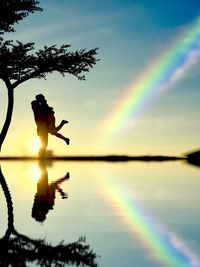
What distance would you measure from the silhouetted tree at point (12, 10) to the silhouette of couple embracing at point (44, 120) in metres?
8.34

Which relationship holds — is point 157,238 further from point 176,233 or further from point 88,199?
point 88,199

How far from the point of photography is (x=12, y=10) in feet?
104

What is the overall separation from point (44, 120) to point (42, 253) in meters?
20.2

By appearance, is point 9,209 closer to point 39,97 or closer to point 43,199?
point 43,199

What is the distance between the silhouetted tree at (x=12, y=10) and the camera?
31.6 metres

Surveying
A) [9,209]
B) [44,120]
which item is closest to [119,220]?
[9,209]

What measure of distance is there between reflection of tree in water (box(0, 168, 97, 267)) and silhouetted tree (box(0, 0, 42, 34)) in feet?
88.5

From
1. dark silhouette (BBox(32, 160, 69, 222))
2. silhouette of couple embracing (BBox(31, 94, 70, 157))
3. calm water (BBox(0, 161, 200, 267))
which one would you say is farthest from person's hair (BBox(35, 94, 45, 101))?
calm water (BBox(0, 161, 200, 267))

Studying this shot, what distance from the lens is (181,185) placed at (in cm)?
1349

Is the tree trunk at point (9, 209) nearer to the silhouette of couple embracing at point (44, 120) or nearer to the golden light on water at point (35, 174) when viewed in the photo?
the golden light on water at point (35, 174)

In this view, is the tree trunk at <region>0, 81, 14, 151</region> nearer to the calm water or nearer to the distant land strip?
the distant land strip

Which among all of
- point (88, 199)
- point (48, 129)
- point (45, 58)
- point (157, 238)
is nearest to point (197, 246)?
point (157, 238)

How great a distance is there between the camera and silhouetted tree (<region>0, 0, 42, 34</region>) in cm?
3164

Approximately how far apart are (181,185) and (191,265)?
Answer: 9.01 meters
